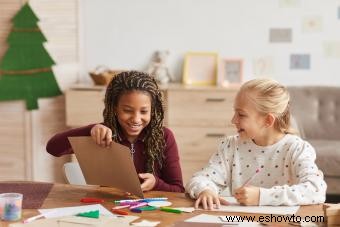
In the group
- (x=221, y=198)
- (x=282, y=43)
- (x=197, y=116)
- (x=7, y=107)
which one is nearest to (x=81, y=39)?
(x=7, y=107)

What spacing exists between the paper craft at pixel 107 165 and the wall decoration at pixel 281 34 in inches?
114

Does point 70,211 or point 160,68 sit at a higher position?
point 160,68

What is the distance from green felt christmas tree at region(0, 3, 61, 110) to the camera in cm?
441

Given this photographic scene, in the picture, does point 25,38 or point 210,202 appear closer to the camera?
point 210,202

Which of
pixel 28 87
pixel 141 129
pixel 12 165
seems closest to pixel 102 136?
pixel 141 129

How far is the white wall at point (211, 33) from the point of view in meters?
4.71

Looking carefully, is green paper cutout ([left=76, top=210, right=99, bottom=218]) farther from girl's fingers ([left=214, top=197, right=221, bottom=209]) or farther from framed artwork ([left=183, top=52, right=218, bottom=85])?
framed artwork ([left=183, top=52, right=218, bottom=85])

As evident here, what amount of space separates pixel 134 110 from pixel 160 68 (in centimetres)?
248

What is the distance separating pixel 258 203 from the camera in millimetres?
1917

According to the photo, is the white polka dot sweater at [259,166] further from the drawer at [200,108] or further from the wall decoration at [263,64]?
the wall decoration at [263,64]

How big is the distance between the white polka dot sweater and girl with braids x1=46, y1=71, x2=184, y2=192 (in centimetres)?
20

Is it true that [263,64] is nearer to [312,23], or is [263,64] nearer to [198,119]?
[312,23]

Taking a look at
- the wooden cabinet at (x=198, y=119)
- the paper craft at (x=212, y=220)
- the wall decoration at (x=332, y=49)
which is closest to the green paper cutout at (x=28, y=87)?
the wooden cabinet at (x=198, y=119)

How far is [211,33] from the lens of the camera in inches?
188
